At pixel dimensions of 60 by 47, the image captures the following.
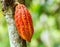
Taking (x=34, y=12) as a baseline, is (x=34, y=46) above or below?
below

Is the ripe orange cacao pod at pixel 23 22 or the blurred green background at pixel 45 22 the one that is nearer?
the ripe orange cacao pod at pixel 23 22

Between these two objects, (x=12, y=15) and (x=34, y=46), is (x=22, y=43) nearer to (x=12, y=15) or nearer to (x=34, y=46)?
(x=12, y=15)

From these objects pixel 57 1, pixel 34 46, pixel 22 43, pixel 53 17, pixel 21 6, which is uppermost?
pixel 21 6

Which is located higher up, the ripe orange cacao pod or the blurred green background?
the ripe orange cacao pod

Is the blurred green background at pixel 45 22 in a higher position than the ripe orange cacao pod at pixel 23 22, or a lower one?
lower

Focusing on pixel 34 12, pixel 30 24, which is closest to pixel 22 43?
pixel 30 24

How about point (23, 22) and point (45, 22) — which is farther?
point (45, 22)

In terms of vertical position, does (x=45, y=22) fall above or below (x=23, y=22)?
below

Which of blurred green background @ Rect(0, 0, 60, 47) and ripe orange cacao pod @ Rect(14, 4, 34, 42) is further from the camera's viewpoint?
blurred green background @ Rect(0, 0, 60, 47)
